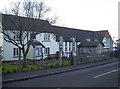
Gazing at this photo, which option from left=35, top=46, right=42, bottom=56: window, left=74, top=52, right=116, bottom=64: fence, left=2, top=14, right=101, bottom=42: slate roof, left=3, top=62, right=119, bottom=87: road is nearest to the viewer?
left=3, top=62, right=119, bottom=87: road

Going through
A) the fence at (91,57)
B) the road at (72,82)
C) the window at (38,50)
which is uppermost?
the window at (38,50)

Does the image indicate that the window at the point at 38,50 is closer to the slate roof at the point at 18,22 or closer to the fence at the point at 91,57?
the slate roof at the point at 18,22

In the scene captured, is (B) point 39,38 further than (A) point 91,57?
Yes

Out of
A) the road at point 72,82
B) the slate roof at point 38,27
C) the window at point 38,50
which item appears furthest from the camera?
the window at point 38,50

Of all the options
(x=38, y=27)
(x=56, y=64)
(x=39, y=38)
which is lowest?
(x=56, y=64)

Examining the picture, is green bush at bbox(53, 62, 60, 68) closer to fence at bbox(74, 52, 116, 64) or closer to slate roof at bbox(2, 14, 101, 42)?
fence at bbox(74, 52, 116, 64)

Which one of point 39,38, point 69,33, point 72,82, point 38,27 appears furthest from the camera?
point 69,33

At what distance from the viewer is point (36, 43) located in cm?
3809

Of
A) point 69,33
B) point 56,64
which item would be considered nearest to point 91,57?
point 56,64

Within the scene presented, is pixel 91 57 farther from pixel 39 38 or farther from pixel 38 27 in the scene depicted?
pixel 39 38

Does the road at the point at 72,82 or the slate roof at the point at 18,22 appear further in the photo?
the slate roof at the point at 18,22

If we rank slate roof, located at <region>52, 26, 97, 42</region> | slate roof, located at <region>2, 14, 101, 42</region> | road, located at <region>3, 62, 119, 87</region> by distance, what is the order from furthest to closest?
slate roof, located at <region>52, 26, 97, 42</region>
slate roof, located at <region>2, 14, 101, 42</region>
road, located at <region>3, 62, 119, 87</region>

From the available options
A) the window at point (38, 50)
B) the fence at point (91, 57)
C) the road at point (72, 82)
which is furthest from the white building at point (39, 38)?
the road at point (72, 82)

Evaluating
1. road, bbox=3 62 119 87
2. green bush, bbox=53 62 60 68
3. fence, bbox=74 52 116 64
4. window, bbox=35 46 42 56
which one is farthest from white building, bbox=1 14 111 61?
road, bbox=3 62 119 87
